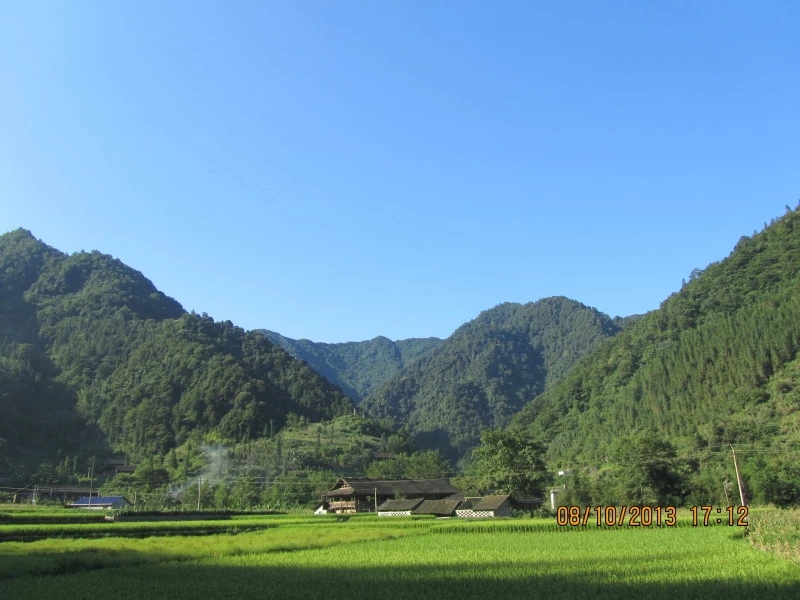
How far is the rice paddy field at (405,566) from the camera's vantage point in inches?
779

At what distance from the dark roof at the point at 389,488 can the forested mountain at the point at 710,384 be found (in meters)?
25.9

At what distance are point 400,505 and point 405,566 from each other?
56288 millimetres

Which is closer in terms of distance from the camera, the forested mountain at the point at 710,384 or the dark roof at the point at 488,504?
the dark roof at the point at 488,504

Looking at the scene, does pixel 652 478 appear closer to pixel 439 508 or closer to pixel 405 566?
pixel 439 508

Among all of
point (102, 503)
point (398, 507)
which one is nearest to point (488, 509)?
point (398, 507)

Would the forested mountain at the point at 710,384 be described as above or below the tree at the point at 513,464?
above

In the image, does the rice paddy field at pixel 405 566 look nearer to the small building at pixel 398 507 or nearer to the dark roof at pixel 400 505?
the small building at pixel 398 507

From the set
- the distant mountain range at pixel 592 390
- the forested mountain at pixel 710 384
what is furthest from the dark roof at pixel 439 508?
the forested mountain at pixel 710 384

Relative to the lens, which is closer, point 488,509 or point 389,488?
point 488,509

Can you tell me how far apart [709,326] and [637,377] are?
21407 mm

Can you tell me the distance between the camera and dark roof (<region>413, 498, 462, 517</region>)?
7594 centimetres

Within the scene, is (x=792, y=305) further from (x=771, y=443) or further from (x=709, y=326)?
(x=771, y=443)

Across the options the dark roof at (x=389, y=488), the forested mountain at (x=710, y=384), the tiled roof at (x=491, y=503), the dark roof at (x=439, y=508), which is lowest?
the dark roof at (x=439, y=508)

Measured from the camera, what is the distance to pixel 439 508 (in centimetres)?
7706
